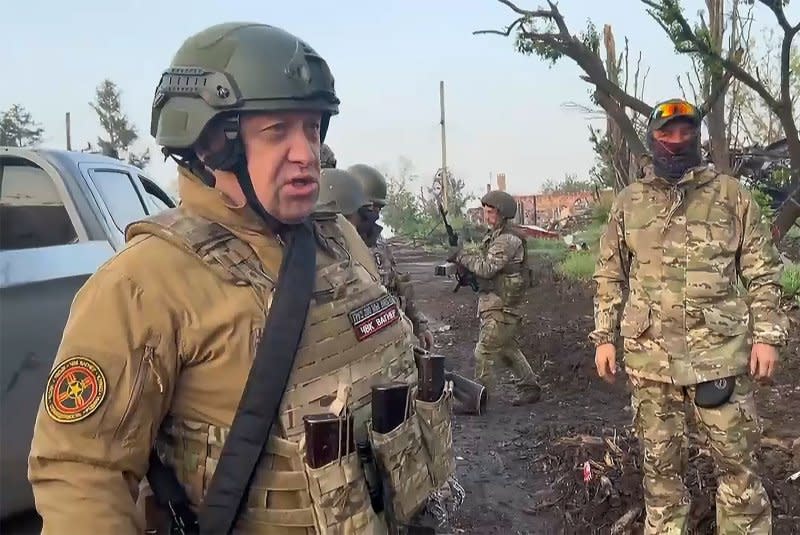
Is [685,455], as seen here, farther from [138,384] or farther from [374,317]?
[138,384]

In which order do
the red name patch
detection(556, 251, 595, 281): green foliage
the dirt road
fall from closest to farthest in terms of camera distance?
the red name patch, the dirt road, detection(556, 251, 595, 281): green foliage

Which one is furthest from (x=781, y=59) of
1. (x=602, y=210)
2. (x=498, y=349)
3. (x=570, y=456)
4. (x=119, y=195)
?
(x=602, y=210)

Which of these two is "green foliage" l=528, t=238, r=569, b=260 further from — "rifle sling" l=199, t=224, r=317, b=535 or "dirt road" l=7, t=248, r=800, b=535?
"rifle sling" l=199, t=224, r=317, b=535

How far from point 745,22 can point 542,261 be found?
8.17 m

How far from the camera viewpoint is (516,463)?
17.4 feet

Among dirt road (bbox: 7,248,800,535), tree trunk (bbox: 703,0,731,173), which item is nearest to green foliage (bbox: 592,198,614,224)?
tree trunk (bbox: 703,0,731,173)

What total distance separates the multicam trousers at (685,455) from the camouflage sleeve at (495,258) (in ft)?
9.97

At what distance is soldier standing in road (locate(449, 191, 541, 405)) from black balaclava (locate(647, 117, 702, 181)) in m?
3.12

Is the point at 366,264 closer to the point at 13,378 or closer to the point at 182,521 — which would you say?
the point at 182,521

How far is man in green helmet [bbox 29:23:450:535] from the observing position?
52.1 inches

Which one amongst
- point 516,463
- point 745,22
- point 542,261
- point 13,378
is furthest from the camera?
point 542,261

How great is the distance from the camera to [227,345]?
4.74 feet

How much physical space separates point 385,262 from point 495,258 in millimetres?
1884

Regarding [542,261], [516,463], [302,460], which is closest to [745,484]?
[516,463]
